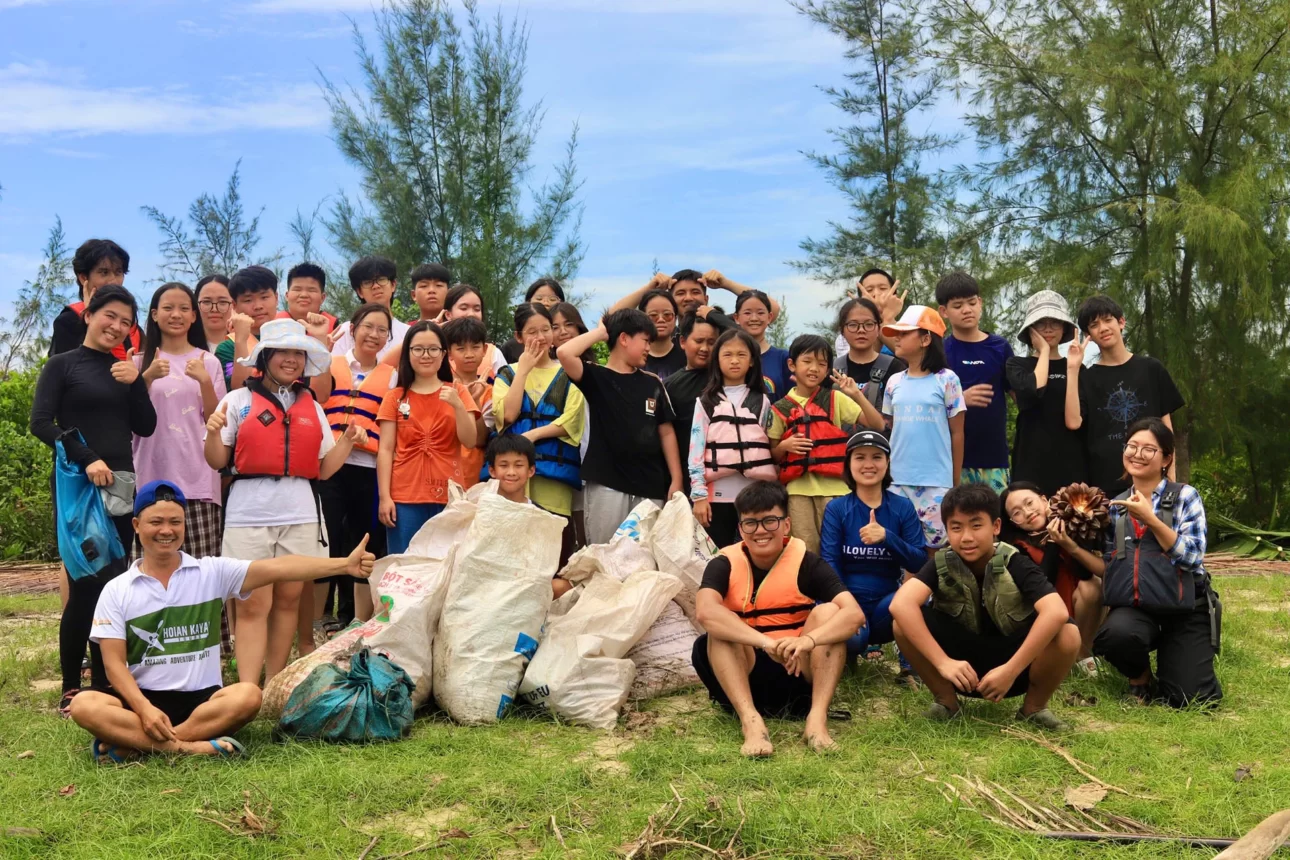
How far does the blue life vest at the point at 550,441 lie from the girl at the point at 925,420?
5.29 feet

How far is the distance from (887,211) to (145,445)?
34.9 feet

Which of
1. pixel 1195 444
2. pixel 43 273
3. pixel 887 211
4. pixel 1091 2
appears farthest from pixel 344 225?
pixel 1195 444

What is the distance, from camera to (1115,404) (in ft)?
19.6

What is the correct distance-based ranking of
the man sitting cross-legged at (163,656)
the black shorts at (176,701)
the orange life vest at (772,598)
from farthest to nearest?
the orange life vest at (772,598)
the black shorts at (176,701)
the man sitting cross-legged at (163,656)

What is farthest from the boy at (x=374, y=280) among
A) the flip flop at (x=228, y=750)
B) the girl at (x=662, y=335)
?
the flip flop at (x=228, y=750)

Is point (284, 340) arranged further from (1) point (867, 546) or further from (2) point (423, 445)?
(1) point (867, 546)

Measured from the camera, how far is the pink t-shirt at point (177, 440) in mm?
5469

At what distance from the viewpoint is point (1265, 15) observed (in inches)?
472

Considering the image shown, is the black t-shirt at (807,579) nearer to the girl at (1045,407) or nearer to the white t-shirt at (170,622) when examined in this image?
the girl at (1045,407)

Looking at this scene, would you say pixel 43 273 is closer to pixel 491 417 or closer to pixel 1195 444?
pixel 491 417

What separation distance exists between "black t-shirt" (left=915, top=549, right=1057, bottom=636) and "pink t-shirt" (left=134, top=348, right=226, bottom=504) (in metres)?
3.34

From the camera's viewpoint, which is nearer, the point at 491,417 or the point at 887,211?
the point at 491,417

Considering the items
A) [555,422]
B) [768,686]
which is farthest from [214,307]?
[768,686]

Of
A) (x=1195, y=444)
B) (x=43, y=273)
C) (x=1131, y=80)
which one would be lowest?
(x=1195, y=444)
